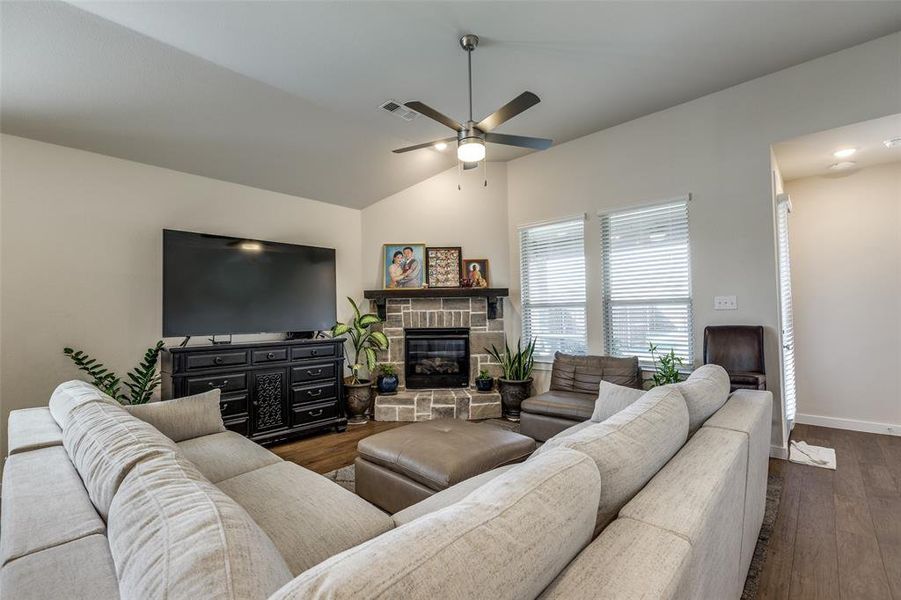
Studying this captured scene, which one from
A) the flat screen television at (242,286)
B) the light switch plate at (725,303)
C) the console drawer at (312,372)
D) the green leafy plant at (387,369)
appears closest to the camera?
the flat screen television at (242,286)

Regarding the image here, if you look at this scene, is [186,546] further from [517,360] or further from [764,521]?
[517,360]

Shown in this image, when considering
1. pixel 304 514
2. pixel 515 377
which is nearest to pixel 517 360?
pixel 515 377

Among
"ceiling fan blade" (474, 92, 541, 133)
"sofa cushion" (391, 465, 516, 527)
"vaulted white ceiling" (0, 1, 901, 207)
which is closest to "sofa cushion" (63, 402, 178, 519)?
"sofa cushion" (391, 465, 516, 527)

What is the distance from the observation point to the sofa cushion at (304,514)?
1236mm

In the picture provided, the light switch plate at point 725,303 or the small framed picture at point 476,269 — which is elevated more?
the small framed picture at point 476,269

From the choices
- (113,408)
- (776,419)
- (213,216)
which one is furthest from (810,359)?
(213,216)

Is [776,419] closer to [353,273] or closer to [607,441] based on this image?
[607,441]

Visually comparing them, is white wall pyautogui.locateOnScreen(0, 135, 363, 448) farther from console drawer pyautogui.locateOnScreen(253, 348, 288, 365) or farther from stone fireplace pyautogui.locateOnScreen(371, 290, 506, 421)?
stone fireplace pyautogui.locateOnScreen(371, 290, 506, 421)

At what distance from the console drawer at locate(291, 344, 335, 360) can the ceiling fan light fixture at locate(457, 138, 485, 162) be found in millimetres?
2450

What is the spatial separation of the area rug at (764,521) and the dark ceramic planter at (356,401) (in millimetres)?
1222

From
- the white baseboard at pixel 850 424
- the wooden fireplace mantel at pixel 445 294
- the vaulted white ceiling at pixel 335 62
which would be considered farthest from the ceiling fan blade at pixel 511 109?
the white baseboard at pixel 850 424

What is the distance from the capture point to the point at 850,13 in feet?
8.24

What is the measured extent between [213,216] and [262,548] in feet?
12.8

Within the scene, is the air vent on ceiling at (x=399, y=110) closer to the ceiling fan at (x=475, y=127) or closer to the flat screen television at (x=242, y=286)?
the ceiling fan at (x=475, y=127)
